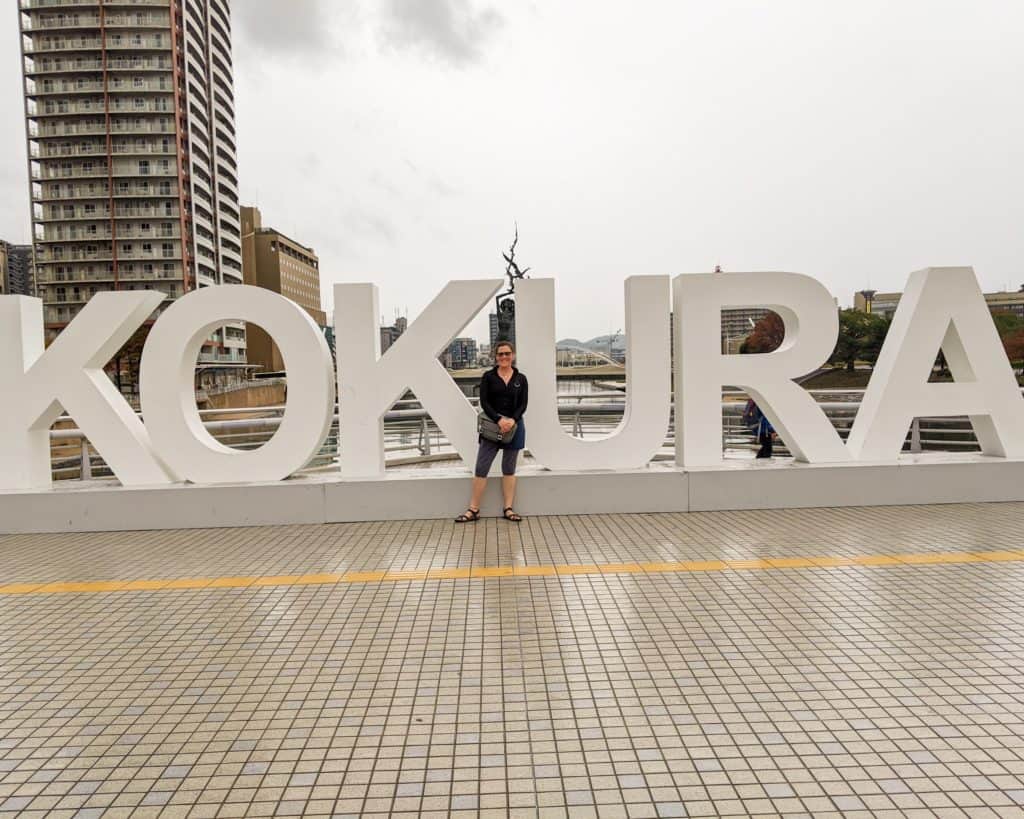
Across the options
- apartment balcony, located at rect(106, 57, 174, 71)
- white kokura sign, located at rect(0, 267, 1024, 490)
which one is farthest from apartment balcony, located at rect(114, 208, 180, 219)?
white kokura sign, located at rect(0, 267, 1024, 490)

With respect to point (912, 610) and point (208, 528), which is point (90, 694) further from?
point (912, 610)

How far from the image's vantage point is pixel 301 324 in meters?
7.55

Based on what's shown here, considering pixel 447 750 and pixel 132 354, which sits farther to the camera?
pixel 132 354

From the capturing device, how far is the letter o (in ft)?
24.6

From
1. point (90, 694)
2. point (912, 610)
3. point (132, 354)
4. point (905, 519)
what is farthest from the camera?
point (132, 354)

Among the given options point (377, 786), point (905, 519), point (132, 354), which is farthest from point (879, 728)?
point (132, 354)

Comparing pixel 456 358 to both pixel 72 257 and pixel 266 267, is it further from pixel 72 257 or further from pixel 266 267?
pixel 266 267

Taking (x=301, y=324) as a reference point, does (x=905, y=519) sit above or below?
below

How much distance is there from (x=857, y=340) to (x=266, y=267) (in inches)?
3510

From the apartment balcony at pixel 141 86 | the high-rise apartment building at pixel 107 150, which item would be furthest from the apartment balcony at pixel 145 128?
the apartment balcony at pixel 141 86

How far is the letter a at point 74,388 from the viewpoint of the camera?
24.5 ft

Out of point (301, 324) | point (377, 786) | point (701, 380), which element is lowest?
point (377, 786)

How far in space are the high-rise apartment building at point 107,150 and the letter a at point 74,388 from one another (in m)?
73.3

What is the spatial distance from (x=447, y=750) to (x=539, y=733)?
0.40m
